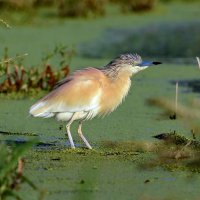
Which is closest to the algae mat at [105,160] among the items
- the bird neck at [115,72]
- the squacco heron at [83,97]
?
the squacco heron at [83,97]

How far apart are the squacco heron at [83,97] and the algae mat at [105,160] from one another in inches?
8.5

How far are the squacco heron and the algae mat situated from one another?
0.71 feet

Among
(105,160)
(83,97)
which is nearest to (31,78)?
(83,97)

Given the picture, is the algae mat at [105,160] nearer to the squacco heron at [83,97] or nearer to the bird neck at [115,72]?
the squacco heron at [83,97]

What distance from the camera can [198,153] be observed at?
4969mm

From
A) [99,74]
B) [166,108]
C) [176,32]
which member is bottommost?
[176,32]

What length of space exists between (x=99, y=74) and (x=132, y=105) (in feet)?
5.37

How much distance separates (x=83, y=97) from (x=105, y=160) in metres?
0.48

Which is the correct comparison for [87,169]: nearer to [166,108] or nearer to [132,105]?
[166,108]

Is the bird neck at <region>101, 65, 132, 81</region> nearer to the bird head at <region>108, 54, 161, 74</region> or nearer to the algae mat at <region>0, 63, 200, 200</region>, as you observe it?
the bird head at <region>108, 54, 161, 74</region>

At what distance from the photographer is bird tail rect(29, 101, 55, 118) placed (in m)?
5.13

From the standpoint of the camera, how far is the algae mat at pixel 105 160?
163 inches

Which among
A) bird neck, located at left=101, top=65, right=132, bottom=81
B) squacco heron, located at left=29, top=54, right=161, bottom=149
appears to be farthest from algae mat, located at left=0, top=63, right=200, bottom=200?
bird neck, located at left=101, top=65, right=132, bottom=81

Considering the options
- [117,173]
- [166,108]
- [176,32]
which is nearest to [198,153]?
[117,173]
